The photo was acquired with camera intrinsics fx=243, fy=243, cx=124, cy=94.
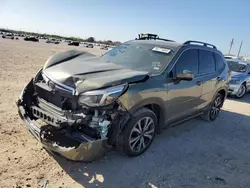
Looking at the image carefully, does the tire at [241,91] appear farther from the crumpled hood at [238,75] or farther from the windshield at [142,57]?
the windshield at [142,57]

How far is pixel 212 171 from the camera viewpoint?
3.90 m

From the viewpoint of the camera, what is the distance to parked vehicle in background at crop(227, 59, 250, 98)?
9.82 metres

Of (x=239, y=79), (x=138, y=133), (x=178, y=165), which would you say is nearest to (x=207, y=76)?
(x=178, y=165)

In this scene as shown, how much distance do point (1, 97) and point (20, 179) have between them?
12.4 feet

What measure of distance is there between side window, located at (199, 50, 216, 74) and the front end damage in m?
2.45

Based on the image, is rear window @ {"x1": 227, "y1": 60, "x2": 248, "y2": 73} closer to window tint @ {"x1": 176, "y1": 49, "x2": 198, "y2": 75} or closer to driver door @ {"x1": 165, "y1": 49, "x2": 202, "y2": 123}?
driver door @ {"x1": 165, "y1": 49, "x2": 202, "y2": 123}

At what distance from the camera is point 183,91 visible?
4.50 meters

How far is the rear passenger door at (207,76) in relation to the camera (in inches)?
203

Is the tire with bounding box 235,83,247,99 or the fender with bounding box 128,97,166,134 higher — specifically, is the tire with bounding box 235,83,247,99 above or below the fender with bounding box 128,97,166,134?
below

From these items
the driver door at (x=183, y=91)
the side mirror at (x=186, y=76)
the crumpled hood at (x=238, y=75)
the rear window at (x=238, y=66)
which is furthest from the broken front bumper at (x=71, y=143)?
the rear window at (x=238, y=66)

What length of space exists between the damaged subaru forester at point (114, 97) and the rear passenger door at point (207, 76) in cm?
3

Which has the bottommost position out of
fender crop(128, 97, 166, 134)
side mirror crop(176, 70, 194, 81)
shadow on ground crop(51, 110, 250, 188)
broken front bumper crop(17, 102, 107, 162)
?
shadow on ground crop(51, 110, 250, 188)

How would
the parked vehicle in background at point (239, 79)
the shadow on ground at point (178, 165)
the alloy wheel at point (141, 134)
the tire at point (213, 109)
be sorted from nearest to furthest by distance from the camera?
the shadow on ground at point (178, 165) → the alloy wheel at point (141, 134) → the tire at point (213, 109) → the parked vehicle in background at point (239, 79)

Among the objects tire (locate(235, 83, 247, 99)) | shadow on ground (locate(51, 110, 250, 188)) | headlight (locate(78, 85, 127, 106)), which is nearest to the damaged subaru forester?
headlight (locate(78, 85, 127, 106))
